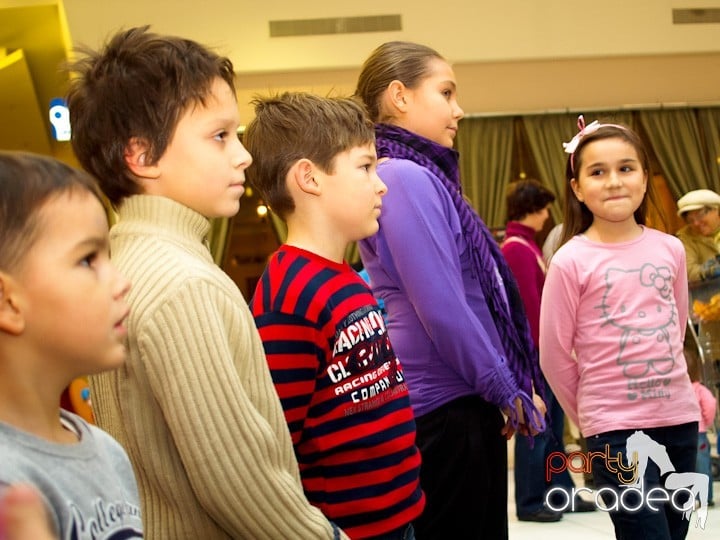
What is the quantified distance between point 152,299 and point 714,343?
4.30m

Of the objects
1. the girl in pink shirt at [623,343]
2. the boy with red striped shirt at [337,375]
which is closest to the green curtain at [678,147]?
the girl in pink shirt at [623,343]

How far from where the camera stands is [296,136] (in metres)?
1.95

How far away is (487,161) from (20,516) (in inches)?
397

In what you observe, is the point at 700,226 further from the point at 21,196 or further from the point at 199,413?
the point at 21,196

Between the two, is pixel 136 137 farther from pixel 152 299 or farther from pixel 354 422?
pixel 354 422

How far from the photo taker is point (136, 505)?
1194 mm

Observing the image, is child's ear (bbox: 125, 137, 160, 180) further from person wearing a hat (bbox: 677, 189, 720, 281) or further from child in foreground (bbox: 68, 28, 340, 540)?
person wearing a hat (bbox: 677, 189, 720, 281)

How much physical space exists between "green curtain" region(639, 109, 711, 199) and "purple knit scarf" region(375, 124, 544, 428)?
8769mm

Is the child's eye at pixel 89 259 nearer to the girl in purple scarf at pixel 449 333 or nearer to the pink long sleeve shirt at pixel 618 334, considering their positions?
the girl in purple scarf at pixel 449 333

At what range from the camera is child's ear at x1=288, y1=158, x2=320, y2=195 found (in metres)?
1.92

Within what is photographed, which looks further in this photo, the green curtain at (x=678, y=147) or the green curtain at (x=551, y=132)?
the green curtain at (x=678, y=147)

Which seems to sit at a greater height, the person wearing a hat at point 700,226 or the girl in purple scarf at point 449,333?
the girl in purple scarf at point 449,333

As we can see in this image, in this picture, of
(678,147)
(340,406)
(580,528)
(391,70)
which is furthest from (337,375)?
(678,147)

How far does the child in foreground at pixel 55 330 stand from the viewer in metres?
1.06
